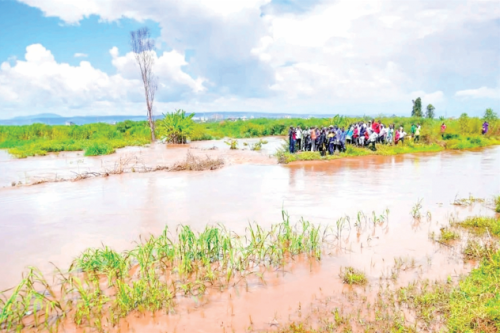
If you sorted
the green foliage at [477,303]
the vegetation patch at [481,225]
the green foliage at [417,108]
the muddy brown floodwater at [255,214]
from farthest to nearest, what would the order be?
the green foliage at [417,108] → the vegetation patch at [481,225] → the muddy brown floodwater at [255,214] → the green foliage at [477,303]

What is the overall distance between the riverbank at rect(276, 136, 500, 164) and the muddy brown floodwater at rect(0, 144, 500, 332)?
1277mm

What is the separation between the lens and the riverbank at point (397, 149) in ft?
53.3

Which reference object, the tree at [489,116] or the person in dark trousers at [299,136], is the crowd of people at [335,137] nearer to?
the person in dark trousers at [299,136]

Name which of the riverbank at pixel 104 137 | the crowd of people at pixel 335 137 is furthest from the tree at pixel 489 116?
the crowd of people at pixel 335 137

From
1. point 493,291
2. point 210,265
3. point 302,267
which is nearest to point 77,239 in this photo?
point 210,265

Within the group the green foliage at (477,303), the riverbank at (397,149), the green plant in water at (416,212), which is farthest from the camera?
the riverbank at (397,149)

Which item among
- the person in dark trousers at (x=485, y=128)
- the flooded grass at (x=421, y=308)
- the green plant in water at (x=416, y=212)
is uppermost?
the person in dark trousers at (x=485, y=128)

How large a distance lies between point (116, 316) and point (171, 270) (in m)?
1.20

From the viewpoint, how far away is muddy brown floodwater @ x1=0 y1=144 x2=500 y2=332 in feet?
13.7

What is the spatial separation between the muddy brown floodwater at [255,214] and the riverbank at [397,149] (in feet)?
4.19

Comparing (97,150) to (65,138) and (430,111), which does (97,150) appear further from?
(430,111)

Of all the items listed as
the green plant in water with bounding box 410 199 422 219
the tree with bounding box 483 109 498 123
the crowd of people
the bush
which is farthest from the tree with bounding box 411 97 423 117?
the green plant in water with bounding box 410 199 422 219

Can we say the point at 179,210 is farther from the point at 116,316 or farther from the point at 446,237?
the point at 446,237

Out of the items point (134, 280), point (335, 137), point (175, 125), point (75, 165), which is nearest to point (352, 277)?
point (134, 280)
